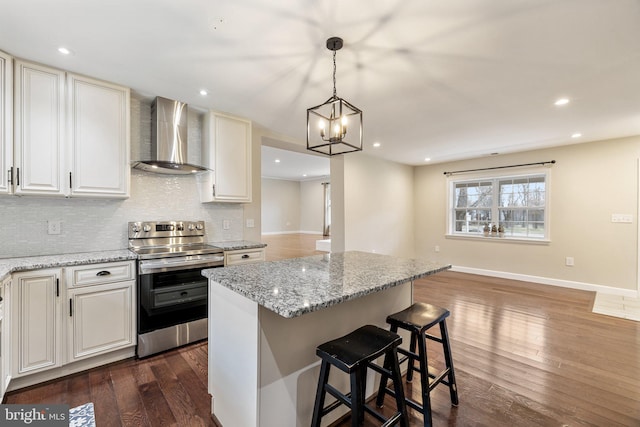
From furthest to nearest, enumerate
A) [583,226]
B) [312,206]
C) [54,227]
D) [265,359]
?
1. [312,206]
2. [583,226]
3. [54,227]
4. [265,359]

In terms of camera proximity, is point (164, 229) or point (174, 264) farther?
point (164, 229)

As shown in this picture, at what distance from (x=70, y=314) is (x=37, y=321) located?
0.18 m

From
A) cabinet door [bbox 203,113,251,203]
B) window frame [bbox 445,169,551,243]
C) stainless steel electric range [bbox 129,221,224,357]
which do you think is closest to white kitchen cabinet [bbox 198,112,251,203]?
cabinet door [bbox 203,113,251,203]

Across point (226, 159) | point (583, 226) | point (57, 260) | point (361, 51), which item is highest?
point (361, 51)

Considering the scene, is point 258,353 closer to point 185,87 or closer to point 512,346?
point 185,87

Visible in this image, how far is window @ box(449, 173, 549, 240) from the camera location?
5.16m

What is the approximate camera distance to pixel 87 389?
203 centimetres

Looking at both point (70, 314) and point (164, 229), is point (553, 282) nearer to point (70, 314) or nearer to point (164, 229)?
point (164, 229)

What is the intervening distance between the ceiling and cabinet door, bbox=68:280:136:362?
183cm

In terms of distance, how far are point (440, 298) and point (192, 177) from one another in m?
3.77

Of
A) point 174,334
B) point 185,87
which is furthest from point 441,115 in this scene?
point 174,334

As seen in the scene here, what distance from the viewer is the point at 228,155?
3295mm

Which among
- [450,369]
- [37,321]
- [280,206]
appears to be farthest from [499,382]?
[280,206]

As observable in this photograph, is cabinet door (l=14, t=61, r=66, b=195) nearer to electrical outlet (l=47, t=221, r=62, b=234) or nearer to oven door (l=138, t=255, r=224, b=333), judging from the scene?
electrical outlet (l=47, t=221, r=62, b=234)
